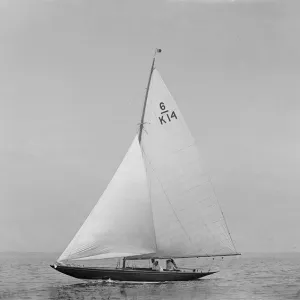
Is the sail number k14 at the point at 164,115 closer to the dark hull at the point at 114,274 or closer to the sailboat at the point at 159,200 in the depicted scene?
the sailboat at the point at 159,200

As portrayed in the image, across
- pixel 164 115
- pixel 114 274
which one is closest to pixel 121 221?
pixel 114 274

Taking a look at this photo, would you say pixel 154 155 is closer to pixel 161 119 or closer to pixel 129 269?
pixel 161 119

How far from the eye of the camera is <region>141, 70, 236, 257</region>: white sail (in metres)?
44.4

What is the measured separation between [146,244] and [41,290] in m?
9.51

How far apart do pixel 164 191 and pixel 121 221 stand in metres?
4.48

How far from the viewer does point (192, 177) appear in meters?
44.4

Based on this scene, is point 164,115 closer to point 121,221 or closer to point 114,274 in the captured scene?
point 121,221

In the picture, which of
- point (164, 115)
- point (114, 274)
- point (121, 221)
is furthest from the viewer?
point (164, 115)

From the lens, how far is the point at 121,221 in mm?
42531

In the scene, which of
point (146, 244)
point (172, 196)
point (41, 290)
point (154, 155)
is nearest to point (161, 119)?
point (154, 155)

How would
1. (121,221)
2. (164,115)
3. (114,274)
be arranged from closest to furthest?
(121,221) < (114,274) < (164,115)

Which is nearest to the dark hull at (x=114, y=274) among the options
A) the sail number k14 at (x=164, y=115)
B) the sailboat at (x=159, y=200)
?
the sailboat at (x=159, y=200)

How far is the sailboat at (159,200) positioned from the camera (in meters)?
42.9

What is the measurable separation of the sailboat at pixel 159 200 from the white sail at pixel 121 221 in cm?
7
